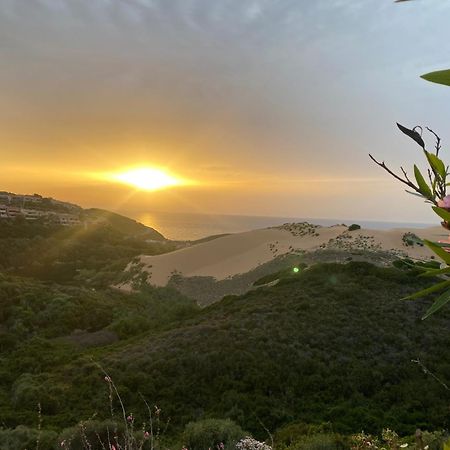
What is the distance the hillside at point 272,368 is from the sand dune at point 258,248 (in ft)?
47.6

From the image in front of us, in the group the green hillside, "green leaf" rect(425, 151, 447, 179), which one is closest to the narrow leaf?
"green leaf" rect(425, 151, 447, 179)

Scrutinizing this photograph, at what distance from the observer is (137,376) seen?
492 inches

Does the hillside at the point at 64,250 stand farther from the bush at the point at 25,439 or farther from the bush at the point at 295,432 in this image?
the bush at the point at 295,432

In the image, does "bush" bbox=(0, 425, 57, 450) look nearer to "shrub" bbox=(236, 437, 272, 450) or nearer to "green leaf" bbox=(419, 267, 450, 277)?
"shrub" bbox=(236, 437, 272, 450)

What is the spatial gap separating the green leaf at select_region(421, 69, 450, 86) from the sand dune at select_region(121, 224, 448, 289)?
29.7 metres

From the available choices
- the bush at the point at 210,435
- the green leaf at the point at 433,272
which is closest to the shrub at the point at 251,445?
the bush at the point at 210,435

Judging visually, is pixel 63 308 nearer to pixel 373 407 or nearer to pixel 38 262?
pixel 373 407

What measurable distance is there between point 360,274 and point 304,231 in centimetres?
2187

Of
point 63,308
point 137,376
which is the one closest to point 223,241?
point 63,308

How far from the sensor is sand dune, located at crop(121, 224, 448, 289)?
33.9 meters

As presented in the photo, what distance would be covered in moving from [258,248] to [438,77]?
38.8 meters

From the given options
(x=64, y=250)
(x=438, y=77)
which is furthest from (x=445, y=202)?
(x=64, y=250)

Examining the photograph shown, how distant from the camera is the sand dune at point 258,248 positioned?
33875 mm

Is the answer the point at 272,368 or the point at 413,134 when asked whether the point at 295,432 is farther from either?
the point at 413,134
